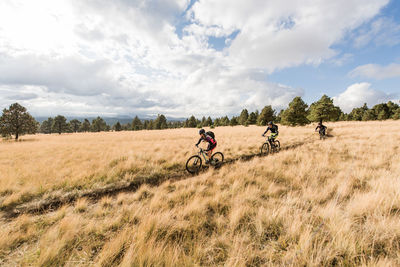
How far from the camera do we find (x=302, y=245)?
247 centimetres

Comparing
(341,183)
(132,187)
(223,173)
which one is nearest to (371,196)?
(341,183)

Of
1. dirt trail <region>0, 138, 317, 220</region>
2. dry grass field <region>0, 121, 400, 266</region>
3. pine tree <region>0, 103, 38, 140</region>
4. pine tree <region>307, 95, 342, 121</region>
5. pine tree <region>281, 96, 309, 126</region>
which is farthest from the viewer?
pine tree <region>281, 96, 309, 126</region>

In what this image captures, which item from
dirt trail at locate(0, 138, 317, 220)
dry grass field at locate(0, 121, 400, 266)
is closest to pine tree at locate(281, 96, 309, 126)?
dry grass field at locate(0, 121, 400, 266)

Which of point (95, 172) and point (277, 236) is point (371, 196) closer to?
point (277, 236)

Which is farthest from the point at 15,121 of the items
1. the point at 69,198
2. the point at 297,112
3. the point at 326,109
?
the point at 326,109

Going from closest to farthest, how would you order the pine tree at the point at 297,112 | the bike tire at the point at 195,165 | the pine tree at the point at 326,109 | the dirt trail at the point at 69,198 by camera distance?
1. the dirt trail at the point at 69,198
2. the bike tire at the point at 195,165
3. the pine tree at the point at 326,109
4. the pine tree at the point at 297,112

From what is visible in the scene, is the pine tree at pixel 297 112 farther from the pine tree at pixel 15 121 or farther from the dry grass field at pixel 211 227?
the pine tree at pixel 15 121

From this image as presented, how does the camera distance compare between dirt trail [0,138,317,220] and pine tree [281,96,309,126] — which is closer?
dirt trail [0,138,317,220]

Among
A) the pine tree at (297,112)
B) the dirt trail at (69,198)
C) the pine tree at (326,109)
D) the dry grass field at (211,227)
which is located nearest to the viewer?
the dry grass field at (211,227)

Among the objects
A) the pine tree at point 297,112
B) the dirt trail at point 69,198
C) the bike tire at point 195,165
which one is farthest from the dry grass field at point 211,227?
the pine tree at point 297,112

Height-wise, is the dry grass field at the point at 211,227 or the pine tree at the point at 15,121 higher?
the pine tree at the point at 15,121

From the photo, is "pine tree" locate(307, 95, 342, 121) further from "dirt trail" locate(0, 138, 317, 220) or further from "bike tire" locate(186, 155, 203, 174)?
"dirt trail" locate(0, 138, 317, 220)

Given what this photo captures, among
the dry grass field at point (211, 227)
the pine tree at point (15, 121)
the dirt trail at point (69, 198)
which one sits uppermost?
the pine tree at point (15, 121)

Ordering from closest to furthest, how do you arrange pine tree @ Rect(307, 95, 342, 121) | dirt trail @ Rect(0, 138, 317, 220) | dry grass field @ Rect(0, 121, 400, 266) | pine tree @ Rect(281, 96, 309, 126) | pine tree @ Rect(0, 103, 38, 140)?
dry grass field @ Rect(0, 121, 400, 266) → dirt trail @ Rect(0, 138, 317, 220) → pine tree @ Rect(0, 103, 38, 140) → pine tree @ Rect(307, 95, 342, 121) → pine tree @ Rect(281, 96, 309, 126)
